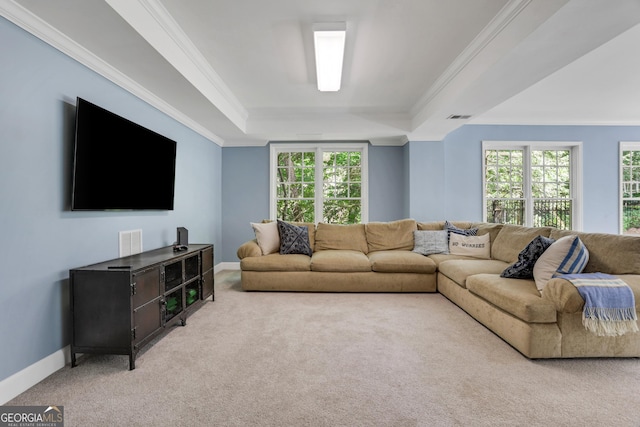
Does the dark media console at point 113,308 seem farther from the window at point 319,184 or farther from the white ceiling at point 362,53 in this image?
the window at point 319,184

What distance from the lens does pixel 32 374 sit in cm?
185

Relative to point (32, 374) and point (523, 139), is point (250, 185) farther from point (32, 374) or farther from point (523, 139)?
point (523, 139)

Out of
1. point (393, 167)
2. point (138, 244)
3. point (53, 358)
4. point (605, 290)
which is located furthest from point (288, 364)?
point (393, 167)

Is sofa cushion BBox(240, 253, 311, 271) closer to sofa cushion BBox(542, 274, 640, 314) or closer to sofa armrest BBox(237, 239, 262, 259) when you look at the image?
sofa armrest BBox(237, 239, 262, 259)

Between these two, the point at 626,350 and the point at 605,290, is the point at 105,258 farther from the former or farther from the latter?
the point at 626,350

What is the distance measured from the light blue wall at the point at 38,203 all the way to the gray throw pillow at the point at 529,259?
3.58 metres

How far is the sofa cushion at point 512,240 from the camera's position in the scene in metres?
3.28

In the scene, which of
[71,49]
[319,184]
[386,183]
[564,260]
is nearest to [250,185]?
[319,184]

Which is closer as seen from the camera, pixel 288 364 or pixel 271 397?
pixel 271 397

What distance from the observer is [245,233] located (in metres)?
5.56

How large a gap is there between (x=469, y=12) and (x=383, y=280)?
290cm

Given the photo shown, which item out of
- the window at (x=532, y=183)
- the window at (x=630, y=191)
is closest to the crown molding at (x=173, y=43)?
the window at (x=532, y=183)

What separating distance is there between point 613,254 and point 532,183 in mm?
3438

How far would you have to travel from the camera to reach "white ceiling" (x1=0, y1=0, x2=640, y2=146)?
202 centimetres
